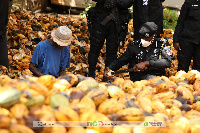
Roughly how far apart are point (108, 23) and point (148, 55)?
1.14 m

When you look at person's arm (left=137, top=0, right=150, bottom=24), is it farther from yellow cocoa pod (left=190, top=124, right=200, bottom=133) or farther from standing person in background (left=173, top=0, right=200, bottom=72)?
yellow cocoa pod (left=190, top=124, right=200, bottom=133)

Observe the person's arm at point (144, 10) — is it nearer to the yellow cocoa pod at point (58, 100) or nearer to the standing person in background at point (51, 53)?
the standing person in background at point (51, 53)

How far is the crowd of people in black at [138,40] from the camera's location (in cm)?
325

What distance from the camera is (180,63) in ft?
14.1

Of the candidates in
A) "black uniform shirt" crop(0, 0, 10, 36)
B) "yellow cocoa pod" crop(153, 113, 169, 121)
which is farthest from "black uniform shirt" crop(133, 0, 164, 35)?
"yellow cocoa pod" crop(153, 113, 169, 121)

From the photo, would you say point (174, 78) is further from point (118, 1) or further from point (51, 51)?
point (118, 1)

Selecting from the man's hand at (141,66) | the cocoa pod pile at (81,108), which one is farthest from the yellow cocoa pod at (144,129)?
the man's hand at (141,66)

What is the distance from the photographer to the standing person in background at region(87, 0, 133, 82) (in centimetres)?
418

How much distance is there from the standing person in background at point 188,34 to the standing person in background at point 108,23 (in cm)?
100

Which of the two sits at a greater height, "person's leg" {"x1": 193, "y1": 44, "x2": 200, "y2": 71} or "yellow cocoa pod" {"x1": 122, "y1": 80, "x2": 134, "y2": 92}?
"yellow cocoa pod" {"x1": 122, "y1": 80, "x2": 134, "y2": 92}

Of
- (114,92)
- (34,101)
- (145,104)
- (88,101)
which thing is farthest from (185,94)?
(34,101)

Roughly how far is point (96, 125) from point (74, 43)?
4352 millimetres

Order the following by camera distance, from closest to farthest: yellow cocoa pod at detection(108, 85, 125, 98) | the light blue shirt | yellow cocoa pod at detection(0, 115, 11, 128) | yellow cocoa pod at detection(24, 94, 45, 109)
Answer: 1. yellow cocoa pod at detection(0, 115, 11, 128)
2. yellow cocoa pod at detection(24, 94, 45, 109)
3. yellow cocoa pod at detection(108, 85, 125, 98)
4. the light blue shirt

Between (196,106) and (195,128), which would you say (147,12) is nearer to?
(196,106)
